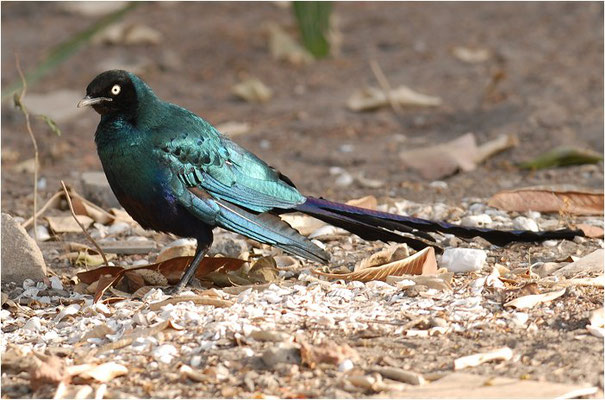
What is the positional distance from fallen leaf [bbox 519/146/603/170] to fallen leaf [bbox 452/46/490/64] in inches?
111

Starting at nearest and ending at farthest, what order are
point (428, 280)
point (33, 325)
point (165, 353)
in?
point (165, 353) < point (33, 325) < point (428, 280)

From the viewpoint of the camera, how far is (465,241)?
409 centimetres

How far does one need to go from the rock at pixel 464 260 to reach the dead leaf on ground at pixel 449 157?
188 cm

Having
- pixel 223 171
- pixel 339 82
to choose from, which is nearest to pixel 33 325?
pixel 223 171

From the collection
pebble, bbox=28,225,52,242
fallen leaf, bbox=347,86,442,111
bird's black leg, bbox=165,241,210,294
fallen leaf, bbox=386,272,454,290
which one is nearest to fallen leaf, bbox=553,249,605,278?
fallen leaf, bbox=386,272,454,290

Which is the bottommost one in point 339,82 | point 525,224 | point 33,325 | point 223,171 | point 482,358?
point 33,325

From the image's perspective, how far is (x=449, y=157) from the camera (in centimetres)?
574

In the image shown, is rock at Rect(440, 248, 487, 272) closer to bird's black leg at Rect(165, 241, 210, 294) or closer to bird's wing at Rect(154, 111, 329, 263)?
bird's wing at Rect(154, 111, 329, 263)

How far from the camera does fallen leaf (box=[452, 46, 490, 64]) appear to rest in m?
8.46

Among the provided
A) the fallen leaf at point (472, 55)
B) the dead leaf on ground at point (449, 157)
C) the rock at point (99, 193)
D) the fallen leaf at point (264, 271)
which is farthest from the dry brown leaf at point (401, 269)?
the fallen leaf at point (472, 55)

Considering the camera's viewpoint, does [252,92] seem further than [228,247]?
Yes

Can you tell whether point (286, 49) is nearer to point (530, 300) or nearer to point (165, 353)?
point (530, 300)

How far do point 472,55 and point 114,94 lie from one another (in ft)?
16.8

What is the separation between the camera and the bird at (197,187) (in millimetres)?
3725
